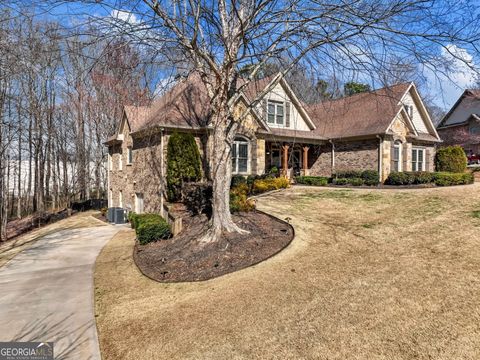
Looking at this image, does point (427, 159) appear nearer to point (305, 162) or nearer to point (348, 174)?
point (348, 174)

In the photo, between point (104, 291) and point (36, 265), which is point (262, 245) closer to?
point (104, 291)

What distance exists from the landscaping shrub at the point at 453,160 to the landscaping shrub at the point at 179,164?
1871 centimetres

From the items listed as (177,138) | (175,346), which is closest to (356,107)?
(177,138)

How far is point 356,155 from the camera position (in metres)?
20.9

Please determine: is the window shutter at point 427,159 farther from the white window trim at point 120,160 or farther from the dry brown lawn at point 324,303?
the white window trim at point 120,160

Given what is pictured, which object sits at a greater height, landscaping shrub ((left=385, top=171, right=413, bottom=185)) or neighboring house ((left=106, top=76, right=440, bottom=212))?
neighboring house ((left=106, top=76, right=440, bottom=212))

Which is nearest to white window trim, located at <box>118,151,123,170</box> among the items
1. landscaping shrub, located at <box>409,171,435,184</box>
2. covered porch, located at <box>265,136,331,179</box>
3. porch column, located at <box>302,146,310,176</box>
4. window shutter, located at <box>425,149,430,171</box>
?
covered porch, located at <box>265,136,331,179</box>

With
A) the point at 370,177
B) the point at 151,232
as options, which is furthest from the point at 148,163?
the point at 370,177

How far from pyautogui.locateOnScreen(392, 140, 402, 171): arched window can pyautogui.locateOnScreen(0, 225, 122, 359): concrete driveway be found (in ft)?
Answer: 58.4

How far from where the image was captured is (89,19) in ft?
20.4

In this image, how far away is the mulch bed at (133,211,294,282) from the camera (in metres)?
7.84

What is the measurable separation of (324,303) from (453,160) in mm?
22314

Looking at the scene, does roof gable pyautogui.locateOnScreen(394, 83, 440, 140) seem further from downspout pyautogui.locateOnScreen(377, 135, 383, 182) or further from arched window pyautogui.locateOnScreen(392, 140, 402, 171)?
downspout pyautogui.locateOnScreen(377, 135, 383, 182)

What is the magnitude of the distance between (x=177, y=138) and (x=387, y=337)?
1189cm
